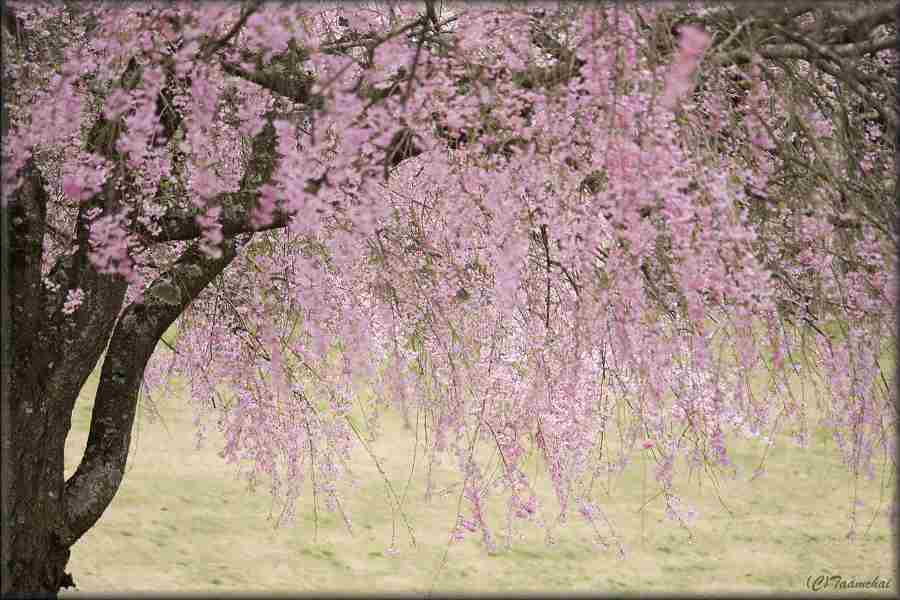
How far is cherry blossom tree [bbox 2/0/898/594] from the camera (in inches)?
125

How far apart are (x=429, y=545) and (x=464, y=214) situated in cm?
558

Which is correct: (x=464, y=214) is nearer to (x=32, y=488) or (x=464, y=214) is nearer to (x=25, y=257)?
(x=25, y=257)

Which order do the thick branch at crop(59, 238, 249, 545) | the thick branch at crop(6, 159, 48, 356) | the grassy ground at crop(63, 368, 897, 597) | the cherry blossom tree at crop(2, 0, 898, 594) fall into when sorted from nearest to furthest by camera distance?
the cherry blossom tree at crop(2, 0, 898, 594)
the thick branch at crop(6, 159, 48, 356)
the thick branch at crop(59, 238, 249, 545)
the grassy ground at crop(63, 368, 897, 597)

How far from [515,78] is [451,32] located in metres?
0.34

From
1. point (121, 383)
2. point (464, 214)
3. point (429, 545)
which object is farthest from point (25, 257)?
point (429, 545)

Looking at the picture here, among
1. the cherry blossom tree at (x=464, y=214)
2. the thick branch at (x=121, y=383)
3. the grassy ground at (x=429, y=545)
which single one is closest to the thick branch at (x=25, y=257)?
the cherry blossom tree at (x=464, y=214)

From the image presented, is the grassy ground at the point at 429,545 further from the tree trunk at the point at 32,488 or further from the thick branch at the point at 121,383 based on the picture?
the tree trunk at the point at 32,488

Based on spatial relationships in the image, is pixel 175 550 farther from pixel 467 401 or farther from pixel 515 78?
pixel 515 78

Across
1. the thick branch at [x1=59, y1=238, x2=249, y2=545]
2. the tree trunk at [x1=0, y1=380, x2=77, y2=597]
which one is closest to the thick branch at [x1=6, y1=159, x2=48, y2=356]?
the tree trunk at [x1=0, y1=380, x2=77, y2=597]

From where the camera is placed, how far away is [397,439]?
475 inches

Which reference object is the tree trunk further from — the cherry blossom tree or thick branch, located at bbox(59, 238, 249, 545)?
thick branch, located at bbox(59, 238, 249, 545)

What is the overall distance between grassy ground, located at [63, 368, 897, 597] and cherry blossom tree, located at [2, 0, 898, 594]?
104 inches

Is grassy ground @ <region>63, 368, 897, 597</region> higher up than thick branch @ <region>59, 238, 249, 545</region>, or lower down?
lower down

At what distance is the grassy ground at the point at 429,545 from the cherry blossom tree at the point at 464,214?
2.64 metres
